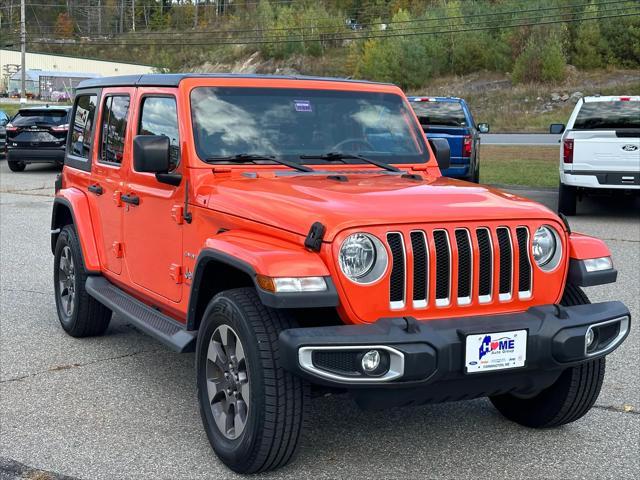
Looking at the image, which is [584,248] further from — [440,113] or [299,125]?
[440,113]

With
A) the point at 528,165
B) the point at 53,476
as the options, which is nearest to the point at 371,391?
the point at 53,476

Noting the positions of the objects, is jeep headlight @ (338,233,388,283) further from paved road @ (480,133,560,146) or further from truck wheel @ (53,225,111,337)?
paved road @ (480,133,560,146)

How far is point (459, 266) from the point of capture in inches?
151

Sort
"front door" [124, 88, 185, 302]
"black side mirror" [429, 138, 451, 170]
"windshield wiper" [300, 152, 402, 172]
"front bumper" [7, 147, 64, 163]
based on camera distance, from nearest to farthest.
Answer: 1. "front door" [124, 88, 185, 302]
2. "windshield wiper" [300, 152, 402, 172]
3. "black side mirror" [429, 138, 451, 170]
4. "front bumper" [7, 147, 64, 163]

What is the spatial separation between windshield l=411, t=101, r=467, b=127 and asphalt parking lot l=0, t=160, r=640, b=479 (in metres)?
10.1

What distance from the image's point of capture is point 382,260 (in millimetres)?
3713

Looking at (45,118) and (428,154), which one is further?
(45,118)

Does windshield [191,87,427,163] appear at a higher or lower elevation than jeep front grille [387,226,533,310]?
higher

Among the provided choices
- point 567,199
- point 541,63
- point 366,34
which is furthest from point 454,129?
point 366,34

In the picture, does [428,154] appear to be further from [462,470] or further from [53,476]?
[53,476]

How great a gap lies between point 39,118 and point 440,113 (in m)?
10.8

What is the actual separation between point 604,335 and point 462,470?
93 cm

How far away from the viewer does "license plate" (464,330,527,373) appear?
367 centimetres

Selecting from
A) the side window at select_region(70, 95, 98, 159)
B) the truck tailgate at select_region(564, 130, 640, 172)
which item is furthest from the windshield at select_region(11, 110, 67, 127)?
the side window at select_region(70, 95, 98, 159)
